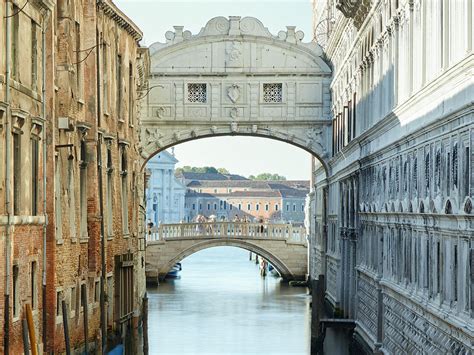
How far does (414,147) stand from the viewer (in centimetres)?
1692

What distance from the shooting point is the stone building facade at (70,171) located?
1593 cm

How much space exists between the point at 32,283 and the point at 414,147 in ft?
17.8

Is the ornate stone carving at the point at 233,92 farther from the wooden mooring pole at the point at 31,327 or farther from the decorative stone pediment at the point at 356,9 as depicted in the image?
the wooden mooring pole at the point at 31,327

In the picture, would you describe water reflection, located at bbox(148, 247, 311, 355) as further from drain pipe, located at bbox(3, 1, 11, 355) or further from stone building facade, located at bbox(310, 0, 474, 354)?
drain pipe, located at bbox(3, 1, 11, 355)

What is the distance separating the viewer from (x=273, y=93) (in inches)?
1266

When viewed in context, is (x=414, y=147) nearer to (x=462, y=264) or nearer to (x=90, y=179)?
(x=462, y=264)

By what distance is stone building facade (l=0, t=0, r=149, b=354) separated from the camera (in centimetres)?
1593

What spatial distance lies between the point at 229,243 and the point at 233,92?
17.1 metres

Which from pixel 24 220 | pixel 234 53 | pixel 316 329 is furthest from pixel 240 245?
pixel 24 220

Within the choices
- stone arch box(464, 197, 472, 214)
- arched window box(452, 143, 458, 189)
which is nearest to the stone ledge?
arched window box(452, 143, 458, 189)

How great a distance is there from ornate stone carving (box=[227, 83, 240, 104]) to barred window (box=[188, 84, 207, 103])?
0.63m

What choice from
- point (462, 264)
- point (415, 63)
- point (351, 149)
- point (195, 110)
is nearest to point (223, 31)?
point (195, 110)

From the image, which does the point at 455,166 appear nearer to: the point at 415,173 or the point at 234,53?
the point at 415,173

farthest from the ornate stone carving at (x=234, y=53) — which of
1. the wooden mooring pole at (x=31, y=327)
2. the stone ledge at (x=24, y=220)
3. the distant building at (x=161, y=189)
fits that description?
Result: the distant building at (x=161, y=189)
